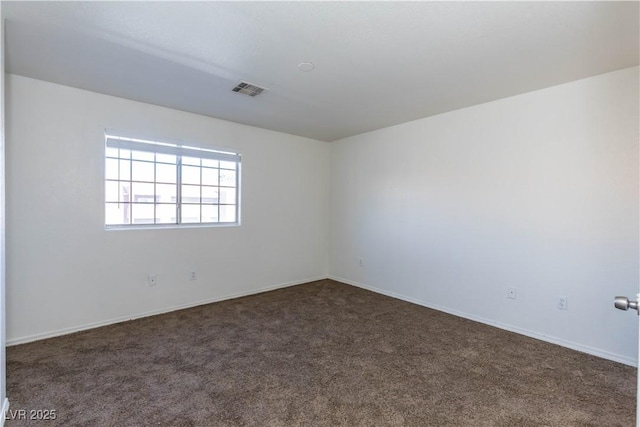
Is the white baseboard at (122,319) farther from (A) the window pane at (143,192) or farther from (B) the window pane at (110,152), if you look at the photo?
(B) the window pane at (110,152)

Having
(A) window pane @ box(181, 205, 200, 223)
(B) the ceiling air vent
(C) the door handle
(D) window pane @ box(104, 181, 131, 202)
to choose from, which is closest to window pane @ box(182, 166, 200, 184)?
(A) window pane @ box(181, 205, 200, 223)

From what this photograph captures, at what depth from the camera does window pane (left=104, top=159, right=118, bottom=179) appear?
3090 mm

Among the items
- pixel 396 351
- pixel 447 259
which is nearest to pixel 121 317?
pixel 396 351

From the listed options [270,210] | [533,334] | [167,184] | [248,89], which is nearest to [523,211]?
[533,334]

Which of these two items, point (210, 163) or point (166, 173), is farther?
point (210, 163)

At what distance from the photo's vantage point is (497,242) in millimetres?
3137

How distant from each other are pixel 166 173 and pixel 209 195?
1.90 ft

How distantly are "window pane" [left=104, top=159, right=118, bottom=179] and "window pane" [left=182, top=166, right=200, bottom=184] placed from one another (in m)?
0.70

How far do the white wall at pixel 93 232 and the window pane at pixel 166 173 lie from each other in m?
0.34

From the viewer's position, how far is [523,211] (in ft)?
9.68

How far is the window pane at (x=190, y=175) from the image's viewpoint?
3686 mm

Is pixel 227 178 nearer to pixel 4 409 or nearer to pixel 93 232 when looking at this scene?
pixel 93 232

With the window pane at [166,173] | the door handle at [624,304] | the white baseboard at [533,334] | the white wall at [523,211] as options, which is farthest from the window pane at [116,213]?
the door handle at [624,304]

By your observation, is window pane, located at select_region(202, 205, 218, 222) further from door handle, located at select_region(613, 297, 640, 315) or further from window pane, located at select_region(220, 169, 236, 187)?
door handle, located at select_region(613, 297, 640, 315)
